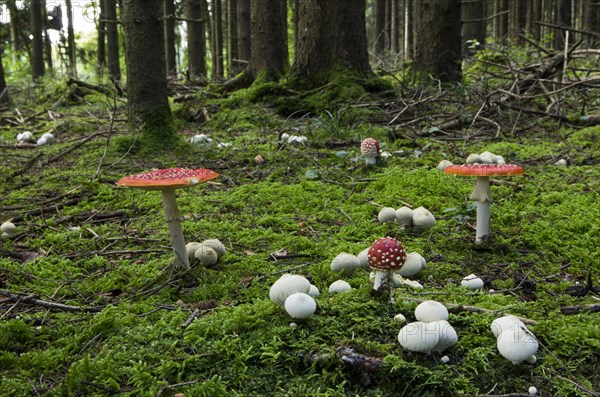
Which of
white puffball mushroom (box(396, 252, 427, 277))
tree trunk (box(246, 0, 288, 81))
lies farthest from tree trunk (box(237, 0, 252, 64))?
white puffball mushroom (box(396, 252, 427, 277))

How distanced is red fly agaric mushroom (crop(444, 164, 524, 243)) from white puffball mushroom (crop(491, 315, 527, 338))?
116 cm

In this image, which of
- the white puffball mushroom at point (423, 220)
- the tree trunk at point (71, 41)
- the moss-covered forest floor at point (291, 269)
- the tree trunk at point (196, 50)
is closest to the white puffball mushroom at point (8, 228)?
the moss-covered forest floor at point (291, 269)

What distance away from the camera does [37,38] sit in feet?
54.1

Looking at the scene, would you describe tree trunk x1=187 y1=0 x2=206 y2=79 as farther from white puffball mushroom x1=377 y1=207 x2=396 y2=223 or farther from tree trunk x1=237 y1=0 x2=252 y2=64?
white puffball mushroom x1=377 y1=207 x2=396 y2=223

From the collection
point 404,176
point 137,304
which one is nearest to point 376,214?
point 404,176

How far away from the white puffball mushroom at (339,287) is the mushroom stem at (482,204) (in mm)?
1294

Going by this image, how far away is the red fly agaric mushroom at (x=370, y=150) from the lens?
5781mm

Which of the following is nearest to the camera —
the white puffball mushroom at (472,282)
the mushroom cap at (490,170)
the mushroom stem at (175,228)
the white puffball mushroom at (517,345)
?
the white puffball mushroom at (517,345)

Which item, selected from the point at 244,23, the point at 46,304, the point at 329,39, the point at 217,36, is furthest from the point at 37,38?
the point at 46,304

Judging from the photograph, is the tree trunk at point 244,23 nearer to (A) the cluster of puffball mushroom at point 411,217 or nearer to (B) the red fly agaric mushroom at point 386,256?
(A) the cluster of puffball mushroom at point 411,217

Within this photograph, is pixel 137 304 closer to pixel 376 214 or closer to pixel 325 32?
pixel 376 214

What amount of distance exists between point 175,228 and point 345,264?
1.11 meters

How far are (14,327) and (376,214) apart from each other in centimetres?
293

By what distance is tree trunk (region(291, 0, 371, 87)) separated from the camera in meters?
8.91
